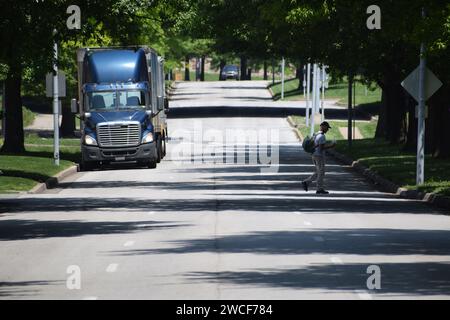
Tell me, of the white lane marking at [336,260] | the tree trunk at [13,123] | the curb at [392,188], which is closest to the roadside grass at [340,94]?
the curb at [392,188]

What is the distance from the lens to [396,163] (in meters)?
47.3

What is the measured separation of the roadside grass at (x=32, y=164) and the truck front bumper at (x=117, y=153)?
34.8 inches

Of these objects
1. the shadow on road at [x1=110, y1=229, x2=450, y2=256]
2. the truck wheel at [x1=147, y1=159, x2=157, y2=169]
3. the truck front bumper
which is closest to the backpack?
the shadow on road at [x1=110, y1=229, x2=450, y2=256]

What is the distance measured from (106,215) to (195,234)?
5.47 metres

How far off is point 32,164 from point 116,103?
3.41 metres

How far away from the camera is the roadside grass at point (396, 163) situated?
37.6 metres

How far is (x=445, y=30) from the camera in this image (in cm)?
3266

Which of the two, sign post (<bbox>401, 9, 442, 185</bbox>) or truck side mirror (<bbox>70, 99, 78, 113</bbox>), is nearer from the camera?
sign post (<bbox>401, 9, 442, 185</bbox>)

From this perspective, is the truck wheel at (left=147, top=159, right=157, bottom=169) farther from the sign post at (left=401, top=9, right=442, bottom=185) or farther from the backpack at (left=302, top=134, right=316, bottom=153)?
the backpack at (left=302, top=134, right=316, bottom=153)

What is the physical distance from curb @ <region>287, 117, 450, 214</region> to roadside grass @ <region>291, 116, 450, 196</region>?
185mm

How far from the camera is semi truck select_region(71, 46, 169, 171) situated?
4581 centimetres

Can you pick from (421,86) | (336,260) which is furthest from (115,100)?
(336,260)

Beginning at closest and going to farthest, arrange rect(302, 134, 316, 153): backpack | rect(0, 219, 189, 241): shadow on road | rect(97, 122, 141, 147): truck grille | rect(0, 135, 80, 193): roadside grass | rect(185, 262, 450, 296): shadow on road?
1. rect(185, 262, 450, 296): shadow on road
2. rect(0, 219, 189, 241): shadow on road
3. rect(302, 134, 316, 153): backpack
4. rect(0, 135, 80, 193): roadside grass
5. rect(97, 122, 141, 147): truck grille
